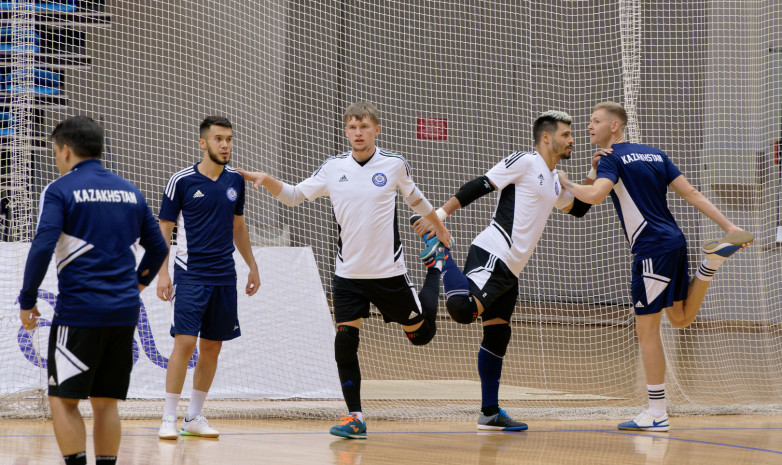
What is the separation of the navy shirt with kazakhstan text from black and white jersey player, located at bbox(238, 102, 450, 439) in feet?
5.02

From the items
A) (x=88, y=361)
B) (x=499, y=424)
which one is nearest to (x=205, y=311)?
(x=88, y=361)

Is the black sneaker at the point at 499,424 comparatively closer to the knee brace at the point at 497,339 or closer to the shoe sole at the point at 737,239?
the knee brace at the point at 497,339

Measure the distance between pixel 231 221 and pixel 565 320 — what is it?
7.93m

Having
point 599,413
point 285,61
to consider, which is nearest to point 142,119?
point 285,61

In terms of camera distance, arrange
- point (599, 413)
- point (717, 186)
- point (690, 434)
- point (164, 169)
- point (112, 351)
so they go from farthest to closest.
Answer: point (717, 186) → point (164, 169) → point (599, 413) → point (690, 434) → point (112, 351)

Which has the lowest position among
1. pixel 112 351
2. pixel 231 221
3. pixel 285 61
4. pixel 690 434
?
pixel 690 434

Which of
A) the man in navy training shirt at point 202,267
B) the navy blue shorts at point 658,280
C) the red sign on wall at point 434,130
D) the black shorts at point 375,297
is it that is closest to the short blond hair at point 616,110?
the navy blue shorts at point 658,280

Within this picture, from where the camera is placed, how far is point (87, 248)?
10.6 ft

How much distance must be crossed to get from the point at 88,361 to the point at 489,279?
2.66 meters

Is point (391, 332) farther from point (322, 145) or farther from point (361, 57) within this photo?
point (361, 57)

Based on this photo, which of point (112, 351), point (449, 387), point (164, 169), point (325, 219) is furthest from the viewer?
point (325, 219)

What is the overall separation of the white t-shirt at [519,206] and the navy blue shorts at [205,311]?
1.58 meters

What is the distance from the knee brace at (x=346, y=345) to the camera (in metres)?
4.90

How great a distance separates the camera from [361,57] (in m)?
12.8
